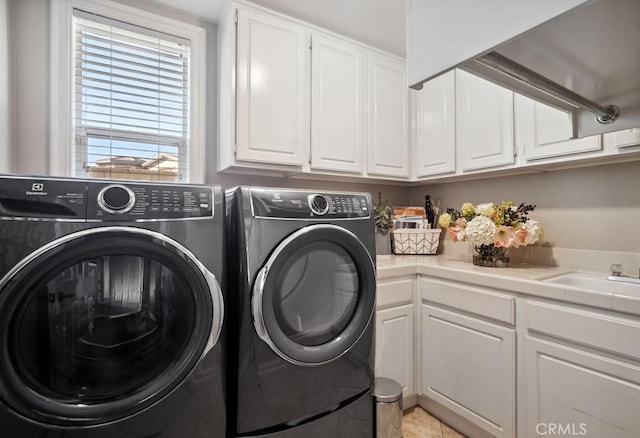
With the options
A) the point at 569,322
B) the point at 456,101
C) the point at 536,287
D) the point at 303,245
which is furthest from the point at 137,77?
the point at 569,322

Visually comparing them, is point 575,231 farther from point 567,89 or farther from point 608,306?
point 567,89

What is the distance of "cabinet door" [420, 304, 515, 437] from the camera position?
59.2 inches

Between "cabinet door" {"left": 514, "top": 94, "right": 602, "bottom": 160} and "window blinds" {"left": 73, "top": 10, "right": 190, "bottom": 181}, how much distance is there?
6.52 feet

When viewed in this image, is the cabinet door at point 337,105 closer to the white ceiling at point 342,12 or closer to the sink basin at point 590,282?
the white ceiling at point 342,12

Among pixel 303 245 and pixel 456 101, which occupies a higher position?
pixel 456 101

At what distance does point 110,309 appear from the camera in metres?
0.96

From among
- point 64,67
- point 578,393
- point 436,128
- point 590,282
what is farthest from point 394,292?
point 64,67

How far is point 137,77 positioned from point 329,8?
119cm

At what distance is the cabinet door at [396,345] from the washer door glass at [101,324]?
3.48 feet

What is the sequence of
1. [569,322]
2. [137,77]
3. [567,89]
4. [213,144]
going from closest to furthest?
1. [567,89]
2. [569,322]
3. [137,77]
4. [213,144]

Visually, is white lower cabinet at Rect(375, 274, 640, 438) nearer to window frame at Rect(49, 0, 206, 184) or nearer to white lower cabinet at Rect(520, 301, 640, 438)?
white lower cabinet at Rect(520, 301, 640, 438)

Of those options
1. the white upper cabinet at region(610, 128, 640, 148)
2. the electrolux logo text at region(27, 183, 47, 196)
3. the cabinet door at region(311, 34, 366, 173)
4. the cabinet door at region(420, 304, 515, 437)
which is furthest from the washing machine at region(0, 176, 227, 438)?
the white upper cabinet at region(610, 128, 640, 148)

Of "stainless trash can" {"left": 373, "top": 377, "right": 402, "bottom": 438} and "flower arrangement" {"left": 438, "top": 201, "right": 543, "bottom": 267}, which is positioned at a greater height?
"flower arrangement" {"left": 438, "top": 201, "right": 543, "bottom": 267}

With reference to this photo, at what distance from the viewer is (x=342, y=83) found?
215 cm
